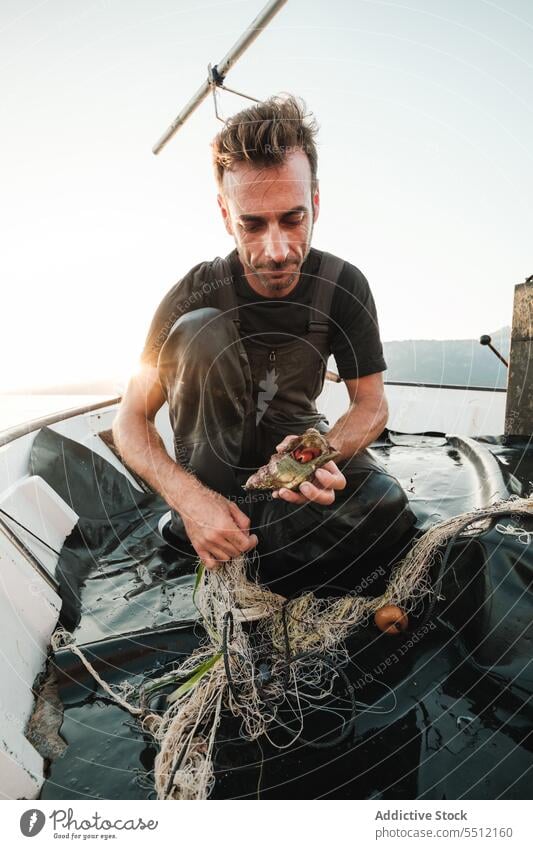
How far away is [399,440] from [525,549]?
7.32ft

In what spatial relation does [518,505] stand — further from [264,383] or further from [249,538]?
[264,383]

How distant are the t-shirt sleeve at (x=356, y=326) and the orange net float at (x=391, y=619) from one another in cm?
82

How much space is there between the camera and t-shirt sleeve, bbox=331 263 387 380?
1.63m

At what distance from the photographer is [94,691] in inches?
45.5

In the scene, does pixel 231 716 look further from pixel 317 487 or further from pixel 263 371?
pixel 263 371

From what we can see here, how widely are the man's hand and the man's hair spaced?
988 millimetres

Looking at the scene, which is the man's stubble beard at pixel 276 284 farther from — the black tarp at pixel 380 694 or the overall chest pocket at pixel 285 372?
the black tarp at pixel 380 694

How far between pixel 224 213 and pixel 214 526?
112cm

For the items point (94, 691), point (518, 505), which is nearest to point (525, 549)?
point (518, 505)

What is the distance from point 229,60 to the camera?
3562mm

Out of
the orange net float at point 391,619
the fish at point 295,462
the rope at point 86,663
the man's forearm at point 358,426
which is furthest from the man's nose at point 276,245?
the rope at point 86,663

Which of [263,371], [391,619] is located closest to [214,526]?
[391,619]
